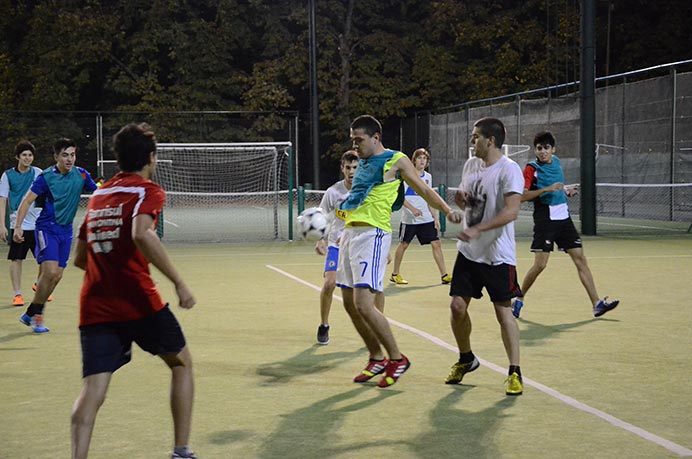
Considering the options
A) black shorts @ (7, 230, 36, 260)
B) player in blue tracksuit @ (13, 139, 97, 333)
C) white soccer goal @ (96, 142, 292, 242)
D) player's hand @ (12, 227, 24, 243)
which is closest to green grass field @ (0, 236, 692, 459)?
player in blue tracksuit @ (13, 139, 97, 333)

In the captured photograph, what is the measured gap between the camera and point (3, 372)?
750 cm

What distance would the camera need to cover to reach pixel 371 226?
6922mm

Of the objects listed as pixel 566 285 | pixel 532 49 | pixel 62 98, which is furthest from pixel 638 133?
pixel 62 98

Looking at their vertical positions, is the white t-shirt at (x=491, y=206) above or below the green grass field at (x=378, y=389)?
above

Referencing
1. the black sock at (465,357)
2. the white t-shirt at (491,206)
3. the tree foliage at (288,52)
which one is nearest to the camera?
the white t-shirt at (491,206)

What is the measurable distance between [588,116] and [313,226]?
14.0 metres

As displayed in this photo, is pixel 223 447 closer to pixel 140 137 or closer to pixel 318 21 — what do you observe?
pixel 140 137

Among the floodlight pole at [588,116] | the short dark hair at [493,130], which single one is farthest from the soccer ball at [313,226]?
the floodlight pole at [588,116]

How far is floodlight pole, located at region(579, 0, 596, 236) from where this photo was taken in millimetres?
20203

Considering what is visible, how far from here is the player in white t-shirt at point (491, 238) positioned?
6.54 meters

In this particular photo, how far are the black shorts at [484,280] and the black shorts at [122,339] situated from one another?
2609 mm

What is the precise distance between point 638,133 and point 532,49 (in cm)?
1678

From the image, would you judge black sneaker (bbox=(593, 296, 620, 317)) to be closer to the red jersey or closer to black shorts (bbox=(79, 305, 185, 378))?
black shorts (bbox=(79, 305, 185, 378))

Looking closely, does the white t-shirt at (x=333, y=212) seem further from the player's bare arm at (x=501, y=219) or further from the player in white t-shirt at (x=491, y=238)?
the player's bare arm at (x=501, y=219)
